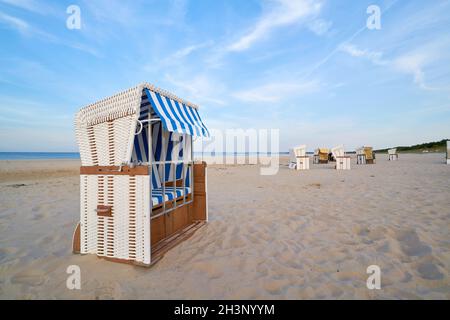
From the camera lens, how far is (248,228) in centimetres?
439

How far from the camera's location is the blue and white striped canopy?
10.6 feet

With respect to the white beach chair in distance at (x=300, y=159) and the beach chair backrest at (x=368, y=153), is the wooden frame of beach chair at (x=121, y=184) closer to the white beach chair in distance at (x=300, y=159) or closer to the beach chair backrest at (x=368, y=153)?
the white beach chair in distance at (x=300, y=159)

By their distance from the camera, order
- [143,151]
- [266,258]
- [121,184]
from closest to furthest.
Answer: [121,184] < [266,258] < [143,151]

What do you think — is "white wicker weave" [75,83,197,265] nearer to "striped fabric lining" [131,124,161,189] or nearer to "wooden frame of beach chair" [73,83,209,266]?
"wooden frame of beach chair" [73,83,209,266]

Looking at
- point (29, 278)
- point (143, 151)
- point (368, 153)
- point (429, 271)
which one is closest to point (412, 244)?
point (429, 271)

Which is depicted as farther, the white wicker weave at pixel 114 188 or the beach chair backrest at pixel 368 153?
the beach chair backrest at pixel 368 153

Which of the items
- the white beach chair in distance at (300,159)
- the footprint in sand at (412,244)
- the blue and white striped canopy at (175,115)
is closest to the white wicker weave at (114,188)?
the blue and white striped canopy at (175,115)

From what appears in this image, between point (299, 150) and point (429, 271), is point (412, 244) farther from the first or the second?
point (299, 150)

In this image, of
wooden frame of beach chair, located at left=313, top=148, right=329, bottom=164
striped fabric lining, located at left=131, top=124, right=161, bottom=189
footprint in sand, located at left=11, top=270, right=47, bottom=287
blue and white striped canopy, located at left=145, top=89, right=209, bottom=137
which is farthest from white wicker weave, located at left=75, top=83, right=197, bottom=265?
wooden frame of beach chair, located at left=313, top=148, right=329, bottom=164

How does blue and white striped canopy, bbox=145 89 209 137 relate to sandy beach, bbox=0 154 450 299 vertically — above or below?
above

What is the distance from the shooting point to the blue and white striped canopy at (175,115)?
3.24 meters

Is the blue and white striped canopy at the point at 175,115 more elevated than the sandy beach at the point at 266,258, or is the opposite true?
the blue and white striped canopy at the point at 175,115

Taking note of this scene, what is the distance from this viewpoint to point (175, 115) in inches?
144
